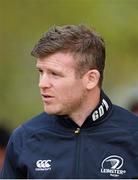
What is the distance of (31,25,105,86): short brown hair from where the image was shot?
265cm

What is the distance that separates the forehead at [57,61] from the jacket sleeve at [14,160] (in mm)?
321

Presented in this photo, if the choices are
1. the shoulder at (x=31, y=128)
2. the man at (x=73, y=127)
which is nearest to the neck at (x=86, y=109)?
the man at (x=73, y=127)

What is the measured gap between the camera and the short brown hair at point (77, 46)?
2.65 m

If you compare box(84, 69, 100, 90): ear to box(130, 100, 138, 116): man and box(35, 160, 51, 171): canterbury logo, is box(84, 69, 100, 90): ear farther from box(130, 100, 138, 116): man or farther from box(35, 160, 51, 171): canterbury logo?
box(130, 100, 138, 116): man

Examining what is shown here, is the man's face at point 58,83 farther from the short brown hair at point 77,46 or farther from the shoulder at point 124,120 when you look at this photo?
the shoulder at point 124,120

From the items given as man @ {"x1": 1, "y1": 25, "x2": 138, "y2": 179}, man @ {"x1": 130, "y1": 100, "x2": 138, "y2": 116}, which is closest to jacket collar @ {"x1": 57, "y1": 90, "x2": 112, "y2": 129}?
man @ {"x1": 1, "y1": 25, "x2": 138, "y2": 179}

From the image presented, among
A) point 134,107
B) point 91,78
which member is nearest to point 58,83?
point 91,78

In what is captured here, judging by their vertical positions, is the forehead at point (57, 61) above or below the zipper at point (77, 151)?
above

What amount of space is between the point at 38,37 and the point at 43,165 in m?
2.37

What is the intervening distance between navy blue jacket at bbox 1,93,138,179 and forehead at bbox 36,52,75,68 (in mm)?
225

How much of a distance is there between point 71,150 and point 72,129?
0.09 meters

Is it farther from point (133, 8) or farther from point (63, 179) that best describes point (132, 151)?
point (133, 8)

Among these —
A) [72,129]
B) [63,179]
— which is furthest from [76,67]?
[63,179]

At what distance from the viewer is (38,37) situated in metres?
4.89
